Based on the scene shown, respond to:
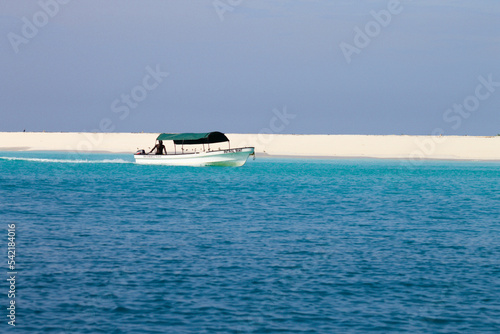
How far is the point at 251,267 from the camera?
18297 mm

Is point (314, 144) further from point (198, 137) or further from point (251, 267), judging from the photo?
point (251, 267)

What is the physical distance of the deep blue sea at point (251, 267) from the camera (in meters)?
13.6

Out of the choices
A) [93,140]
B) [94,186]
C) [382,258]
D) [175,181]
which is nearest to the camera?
[382,258]

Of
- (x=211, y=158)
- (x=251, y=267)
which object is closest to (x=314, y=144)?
(x=211, y=158)

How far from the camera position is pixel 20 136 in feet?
488

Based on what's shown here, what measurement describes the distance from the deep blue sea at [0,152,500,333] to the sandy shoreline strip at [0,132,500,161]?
80.8 m

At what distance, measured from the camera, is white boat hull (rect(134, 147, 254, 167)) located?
70500mm

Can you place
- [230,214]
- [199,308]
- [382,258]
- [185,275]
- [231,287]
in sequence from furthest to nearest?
[230,214], [382,258], [185,275], [231,287], [199,308]

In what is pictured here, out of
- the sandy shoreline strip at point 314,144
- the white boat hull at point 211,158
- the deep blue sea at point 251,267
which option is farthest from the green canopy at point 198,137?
the sandy shoreline strip at point 314,144

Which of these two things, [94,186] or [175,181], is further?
[175,181]

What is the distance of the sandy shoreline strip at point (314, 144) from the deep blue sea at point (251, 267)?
265ft

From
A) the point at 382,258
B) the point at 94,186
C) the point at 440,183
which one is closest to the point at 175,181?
the point at 94,186

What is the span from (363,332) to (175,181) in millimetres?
43261

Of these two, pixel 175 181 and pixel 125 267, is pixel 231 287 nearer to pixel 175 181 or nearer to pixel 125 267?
pixel 125 267
